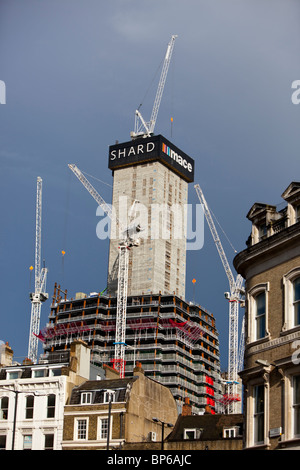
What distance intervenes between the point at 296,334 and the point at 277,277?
4.23 m

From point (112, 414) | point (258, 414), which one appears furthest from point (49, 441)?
point (258, 414)

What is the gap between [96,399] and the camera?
277 feet

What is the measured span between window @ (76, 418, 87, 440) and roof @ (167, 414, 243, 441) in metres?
8.53

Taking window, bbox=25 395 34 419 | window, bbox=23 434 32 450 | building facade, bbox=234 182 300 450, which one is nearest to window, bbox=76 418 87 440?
window, bbox=23 434 32 450

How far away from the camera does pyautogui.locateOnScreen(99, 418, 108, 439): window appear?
81.0 m

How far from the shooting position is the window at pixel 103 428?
266ft

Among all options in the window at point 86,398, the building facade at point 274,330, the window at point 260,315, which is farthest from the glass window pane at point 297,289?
the window at point 86,398

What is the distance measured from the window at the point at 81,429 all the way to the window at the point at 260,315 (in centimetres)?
4012

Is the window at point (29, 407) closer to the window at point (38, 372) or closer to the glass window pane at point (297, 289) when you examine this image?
the window at point (38, 372)

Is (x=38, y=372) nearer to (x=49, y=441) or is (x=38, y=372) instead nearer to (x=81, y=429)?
(x=49, y=441)

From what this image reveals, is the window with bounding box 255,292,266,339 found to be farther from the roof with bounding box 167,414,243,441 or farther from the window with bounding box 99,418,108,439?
the window with bounding box 99,418,108,439

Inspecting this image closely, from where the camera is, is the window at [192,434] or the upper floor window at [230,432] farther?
the window at [192,434]
